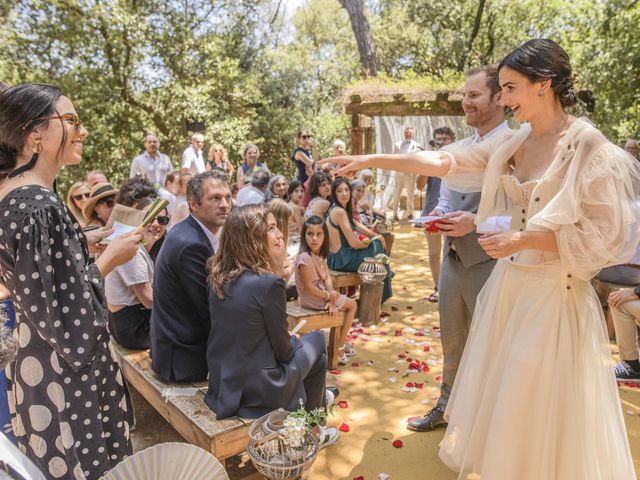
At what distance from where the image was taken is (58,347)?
6.25 ft

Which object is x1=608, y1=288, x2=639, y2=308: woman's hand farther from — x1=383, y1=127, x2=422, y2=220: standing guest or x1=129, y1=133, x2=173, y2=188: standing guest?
x1=129, y1=133, x2=173, y2=188: standing guest

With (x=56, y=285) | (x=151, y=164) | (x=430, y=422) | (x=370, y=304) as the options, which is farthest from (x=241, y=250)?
(x=151, y=164)

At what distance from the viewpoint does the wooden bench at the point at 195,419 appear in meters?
2.60

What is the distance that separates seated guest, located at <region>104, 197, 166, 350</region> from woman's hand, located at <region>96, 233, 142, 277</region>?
4.73 ft

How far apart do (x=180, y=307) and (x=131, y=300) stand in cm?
76

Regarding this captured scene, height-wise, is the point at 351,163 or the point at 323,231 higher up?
the point at 351,163

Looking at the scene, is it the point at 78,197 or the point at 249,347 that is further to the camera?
the point at 78,197

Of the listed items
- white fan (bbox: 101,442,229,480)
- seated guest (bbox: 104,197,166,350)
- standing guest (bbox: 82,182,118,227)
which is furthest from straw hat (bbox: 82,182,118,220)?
white fan (bbox: 101,442,229,480)

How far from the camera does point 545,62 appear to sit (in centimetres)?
212

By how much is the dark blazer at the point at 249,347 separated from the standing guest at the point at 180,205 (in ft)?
11.2

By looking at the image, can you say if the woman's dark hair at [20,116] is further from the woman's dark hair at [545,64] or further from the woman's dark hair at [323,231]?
the woman's dark hair at [323,231]

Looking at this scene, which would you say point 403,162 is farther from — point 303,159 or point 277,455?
point 303,159

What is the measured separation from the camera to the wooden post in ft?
18.8

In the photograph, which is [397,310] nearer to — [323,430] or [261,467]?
[323,430]
